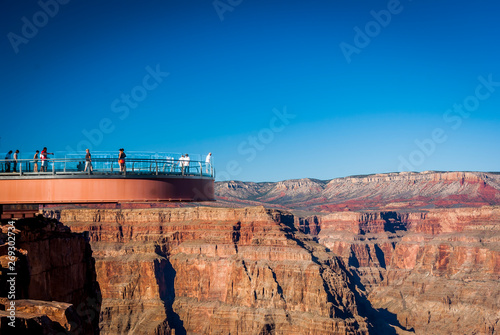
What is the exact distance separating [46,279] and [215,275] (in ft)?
Result: 359

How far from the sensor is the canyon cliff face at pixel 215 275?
119m

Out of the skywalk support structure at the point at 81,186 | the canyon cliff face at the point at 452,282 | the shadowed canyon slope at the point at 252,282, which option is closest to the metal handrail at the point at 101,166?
the skywalk support structure at the point at 81,186

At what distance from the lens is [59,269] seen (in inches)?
1147

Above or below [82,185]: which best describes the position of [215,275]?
below

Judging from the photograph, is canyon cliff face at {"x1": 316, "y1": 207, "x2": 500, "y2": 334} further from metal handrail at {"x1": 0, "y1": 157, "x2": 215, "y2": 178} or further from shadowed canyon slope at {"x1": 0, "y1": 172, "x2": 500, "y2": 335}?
metal handrail at {"x1": 0, "y1": 157, "x2": 215, "y2": 178}

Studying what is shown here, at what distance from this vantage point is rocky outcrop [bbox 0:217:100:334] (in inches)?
821

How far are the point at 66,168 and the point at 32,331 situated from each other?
11.4 meters

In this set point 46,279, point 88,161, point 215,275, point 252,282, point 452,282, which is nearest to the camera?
point 46,279

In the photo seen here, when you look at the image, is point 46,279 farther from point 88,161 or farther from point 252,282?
point 252,282

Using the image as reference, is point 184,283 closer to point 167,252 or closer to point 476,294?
point 167,252

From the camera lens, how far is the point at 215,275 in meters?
135

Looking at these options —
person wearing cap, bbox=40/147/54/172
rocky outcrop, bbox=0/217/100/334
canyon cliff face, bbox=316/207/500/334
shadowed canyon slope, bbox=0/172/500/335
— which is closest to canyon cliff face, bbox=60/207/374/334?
shadowed canyon slope, bbox=0/172/500/335

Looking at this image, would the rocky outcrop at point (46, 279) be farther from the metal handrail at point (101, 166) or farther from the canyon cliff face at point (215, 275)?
the canyon cliff face at point (215, 275)

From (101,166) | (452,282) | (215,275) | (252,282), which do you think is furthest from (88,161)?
(452,282)
